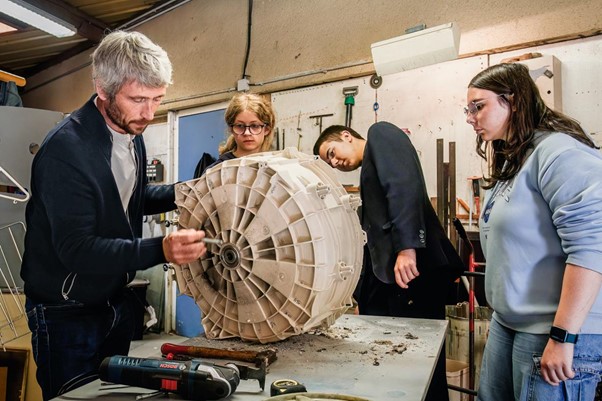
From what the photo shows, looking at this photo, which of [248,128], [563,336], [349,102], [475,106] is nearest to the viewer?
[563,336]

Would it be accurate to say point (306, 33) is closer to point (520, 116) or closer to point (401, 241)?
point (401, 241)

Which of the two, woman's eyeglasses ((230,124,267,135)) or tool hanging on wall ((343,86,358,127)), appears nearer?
woman's eyeglasses ((230,124,267,135))

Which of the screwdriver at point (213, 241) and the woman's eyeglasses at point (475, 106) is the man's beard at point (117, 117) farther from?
the woman's eyeglasses at point (475, 106)

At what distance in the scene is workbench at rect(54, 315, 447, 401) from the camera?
1.05m

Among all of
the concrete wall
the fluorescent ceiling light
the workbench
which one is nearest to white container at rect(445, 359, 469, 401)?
the workbench

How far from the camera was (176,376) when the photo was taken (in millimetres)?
1001

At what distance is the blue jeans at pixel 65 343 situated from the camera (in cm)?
127

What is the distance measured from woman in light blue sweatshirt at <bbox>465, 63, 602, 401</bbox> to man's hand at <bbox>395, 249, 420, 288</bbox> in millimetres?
323

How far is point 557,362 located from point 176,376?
0.91m

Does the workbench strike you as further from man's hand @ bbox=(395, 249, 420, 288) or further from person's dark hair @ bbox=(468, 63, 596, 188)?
person's dark hair @ bbox=(468, 63, 596, 188)

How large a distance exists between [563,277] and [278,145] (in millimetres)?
Answer: 2871

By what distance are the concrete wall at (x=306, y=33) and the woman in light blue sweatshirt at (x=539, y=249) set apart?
5.92 ft

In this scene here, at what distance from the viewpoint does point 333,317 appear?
156 cm

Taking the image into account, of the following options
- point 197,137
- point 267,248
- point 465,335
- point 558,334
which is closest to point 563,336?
point 558,334
